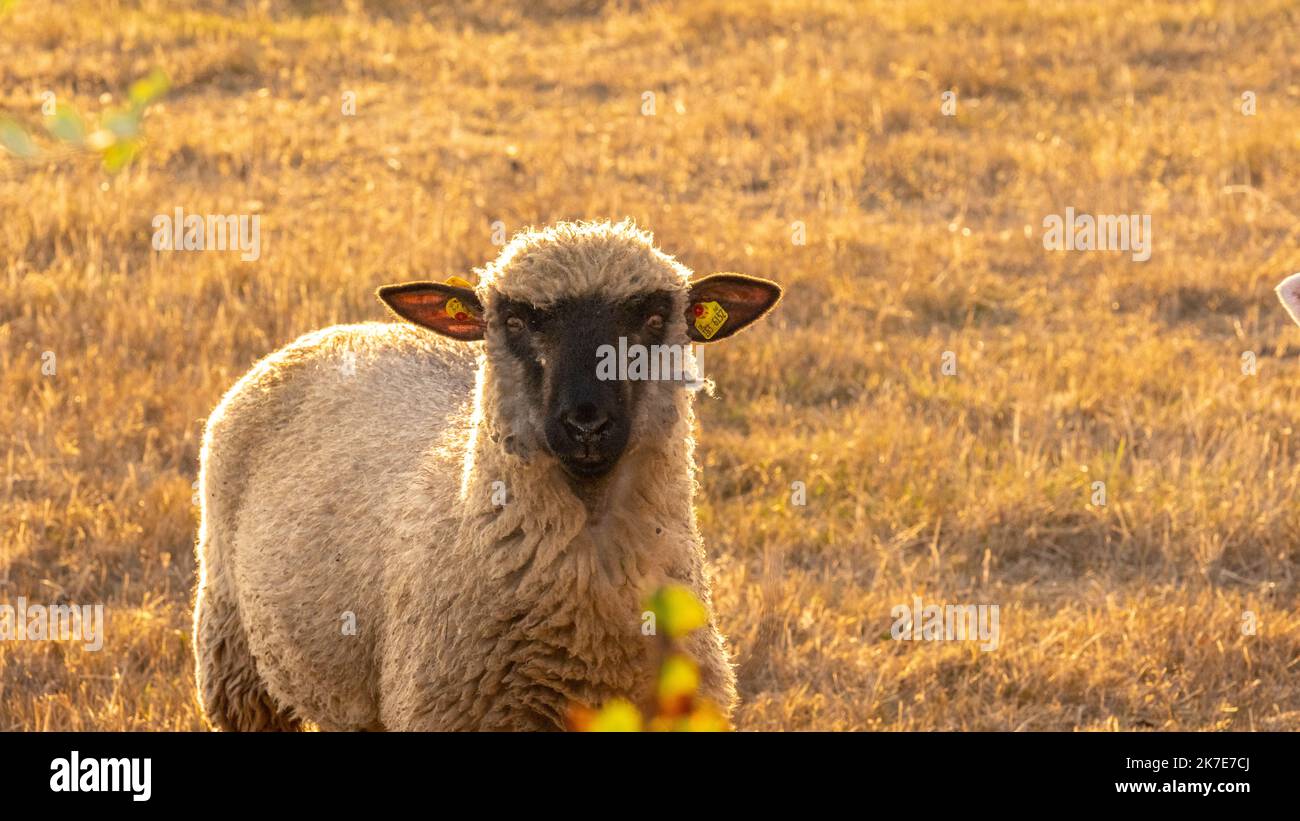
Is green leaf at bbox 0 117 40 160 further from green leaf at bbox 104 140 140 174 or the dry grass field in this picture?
the dry grass field

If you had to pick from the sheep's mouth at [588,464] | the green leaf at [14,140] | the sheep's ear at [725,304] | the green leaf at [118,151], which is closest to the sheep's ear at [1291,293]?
the sheep's ear at [725,304]

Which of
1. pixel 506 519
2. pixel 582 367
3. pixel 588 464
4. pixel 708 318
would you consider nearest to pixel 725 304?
pixel 708 318

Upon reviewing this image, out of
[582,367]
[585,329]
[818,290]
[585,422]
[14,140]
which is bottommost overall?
[14,140]

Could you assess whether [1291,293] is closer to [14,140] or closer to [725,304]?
[725,304]

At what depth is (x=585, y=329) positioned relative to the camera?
15.8 ft

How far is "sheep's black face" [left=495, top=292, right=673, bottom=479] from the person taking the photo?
4.62 metres

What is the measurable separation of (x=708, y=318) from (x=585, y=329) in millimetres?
622

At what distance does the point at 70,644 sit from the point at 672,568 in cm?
302

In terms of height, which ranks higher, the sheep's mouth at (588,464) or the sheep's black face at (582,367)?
the sheep's black face at (582,367)

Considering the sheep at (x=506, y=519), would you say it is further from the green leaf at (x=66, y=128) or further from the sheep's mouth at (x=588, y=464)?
the green leaf at (x=66, y=128)

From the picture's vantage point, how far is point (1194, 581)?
7.48 metres

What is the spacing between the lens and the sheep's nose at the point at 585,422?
4.59 m

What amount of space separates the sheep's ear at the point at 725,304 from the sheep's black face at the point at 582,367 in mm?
245

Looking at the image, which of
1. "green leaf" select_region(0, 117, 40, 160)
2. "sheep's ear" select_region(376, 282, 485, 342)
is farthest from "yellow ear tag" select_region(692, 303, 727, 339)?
"green leaf" select_region(0, 117, 40, 160)
